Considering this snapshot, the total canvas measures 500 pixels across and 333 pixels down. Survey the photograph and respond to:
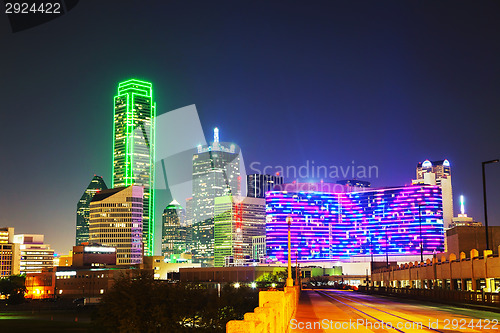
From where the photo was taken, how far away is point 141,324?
3098 inches

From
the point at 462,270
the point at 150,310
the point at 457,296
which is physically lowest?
the point at 150,310

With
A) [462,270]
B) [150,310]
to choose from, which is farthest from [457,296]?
[150,310]

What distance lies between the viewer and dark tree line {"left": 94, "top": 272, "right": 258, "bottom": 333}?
260 feet

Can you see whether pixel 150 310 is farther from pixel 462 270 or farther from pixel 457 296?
pixel 457 296

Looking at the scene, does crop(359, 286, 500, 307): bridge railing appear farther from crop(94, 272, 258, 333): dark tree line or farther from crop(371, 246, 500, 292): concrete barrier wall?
crop(94, 272, 258, 333): dark tree line

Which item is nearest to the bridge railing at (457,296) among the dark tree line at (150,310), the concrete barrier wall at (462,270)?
the concrete barrier wall at (462,270)

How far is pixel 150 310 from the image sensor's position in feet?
266

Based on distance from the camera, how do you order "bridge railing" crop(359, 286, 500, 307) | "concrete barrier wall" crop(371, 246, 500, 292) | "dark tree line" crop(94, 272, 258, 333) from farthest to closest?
"dark tree line" crop(94, 272, 258, 333), "concrete barrier wall" crop(371, 246, 500, 292), "bridge railing" crop(359, 286, 500, 307)

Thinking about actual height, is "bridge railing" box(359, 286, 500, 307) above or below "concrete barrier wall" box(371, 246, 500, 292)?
below

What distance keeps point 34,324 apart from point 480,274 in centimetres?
10394

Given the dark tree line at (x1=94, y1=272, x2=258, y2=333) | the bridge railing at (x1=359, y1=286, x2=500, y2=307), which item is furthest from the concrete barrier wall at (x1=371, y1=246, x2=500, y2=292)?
the dark tree line at (x1=94, y1=272, x2=258, y2=333)

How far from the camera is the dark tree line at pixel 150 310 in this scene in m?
79.2

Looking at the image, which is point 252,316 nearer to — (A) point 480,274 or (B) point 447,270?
(A) point 480,274

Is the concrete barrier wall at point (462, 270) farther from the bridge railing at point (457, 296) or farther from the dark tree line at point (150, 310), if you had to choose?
the dark tree line at point (150, 310)
